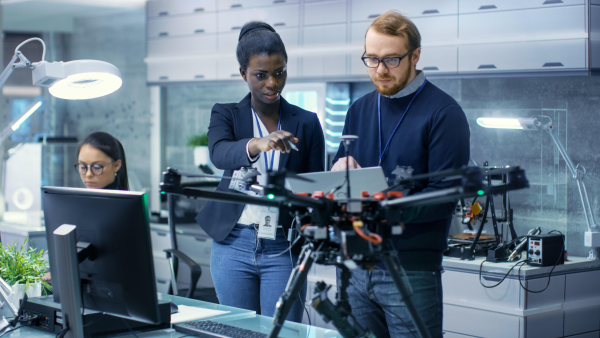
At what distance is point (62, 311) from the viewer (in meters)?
1.48

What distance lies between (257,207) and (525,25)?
2.19 m

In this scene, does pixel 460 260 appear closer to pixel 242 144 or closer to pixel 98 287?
pixel 242 144

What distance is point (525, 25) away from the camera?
10.7 feet

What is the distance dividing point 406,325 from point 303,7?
3.14m

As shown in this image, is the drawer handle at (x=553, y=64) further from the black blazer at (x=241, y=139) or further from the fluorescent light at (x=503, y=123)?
the black blazer at (x=241, y=139)

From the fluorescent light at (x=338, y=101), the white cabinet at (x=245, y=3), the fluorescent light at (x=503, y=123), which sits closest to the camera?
the fluorescent light at (x=503, y=123)

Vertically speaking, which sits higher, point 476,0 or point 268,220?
point 476,0

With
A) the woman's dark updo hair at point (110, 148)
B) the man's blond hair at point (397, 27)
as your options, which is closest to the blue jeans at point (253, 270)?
the man's blond hair at point (397, 27)

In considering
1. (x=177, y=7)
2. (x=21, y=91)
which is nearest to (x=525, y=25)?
(x=177, y=7)

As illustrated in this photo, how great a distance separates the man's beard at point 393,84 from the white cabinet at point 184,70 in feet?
10.6

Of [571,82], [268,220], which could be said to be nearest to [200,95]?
[571,82]

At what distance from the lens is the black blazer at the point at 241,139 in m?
1.88

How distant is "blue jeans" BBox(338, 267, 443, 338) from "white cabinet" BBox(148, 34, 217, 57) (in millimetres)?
3477

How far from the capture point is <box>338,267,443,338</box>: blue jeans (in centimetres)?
146
